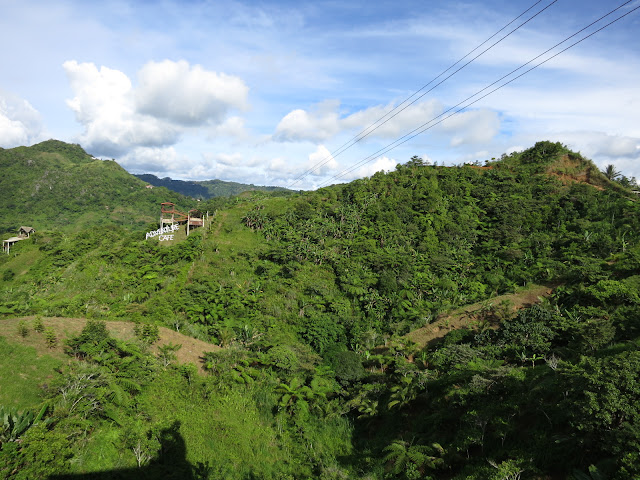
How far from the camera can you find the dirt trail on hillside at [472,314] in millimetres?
23609

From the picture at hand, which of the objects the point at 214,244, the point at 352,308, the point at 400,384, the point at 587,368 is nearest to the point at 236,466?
the point at 400,384

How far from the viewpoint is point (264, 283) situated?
32156 mm

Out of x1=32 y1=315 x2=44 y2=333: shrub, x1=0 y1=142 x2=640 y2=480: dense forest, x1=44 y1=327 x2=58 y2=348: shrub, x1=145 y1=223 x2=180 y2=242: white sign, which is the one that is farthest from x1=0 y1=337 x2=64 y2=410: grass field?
x1=145 y1=223 x2=180 y2=242: white sign

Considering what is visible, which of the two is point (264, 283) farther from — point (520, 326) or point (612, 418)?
point (612, 418)

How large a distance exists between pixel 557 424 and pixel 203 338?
66.2ft

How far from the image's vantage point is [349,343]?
85.1 ft

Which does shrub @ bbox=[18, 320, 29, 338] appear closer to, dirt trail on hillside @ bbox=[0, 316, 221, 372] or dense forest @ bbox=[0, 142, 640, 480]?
dirt trail on hillside @ bbox=[0, 316, 221, 372]

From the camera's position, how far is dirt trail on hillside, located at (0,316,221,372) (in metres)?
15.0

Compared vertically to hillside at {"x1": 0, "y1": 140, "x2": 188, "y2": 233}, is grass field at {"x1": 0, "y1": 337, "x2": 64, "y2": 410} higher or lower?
lower

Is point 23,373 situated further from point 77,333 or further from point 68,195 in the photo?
point 68,195

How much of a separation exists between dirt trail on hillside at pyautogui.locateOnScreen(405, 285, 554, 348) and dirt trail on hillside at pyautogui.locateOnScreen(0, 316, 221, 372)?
1504 cm

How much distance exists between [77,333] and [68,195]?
133206 mm

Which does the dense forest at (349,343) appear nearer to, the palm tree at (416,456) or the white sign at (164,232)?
the palm tree at (416,456)

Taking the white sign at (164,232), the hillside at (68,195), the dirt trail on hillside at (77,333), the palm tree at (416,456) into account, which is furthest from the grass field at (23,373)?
the hillside at (68,195)
